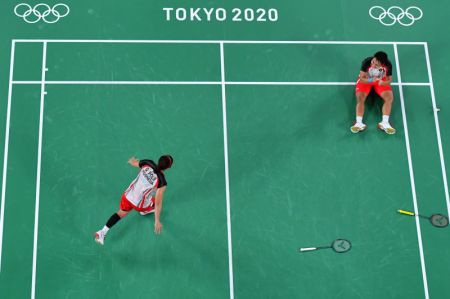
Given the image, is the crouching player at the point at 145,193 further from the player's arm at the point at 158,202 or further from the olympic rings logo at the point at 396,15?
the olympic rings logo at the point at 396,15

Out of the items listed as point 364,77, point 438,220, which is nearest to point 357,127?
point 364,77

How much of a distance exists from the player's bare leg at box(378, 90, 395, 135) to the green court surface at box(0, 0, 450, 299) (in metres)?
0.18

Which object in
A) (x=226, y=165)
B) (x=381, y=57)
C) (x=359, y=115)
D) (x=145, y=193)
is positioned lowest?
(x=145, y=193)

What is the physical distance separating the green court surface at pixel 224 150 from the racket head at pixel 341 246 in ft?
0.47

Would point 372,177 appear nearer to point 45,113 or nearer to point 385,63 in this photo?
point 385,63

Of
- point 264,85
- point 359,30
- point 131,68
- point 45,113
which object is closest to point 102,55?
point 131,68

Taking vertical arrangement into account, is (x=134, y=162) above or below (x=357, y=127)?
below

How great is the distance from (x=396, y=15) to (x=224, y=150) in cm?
473

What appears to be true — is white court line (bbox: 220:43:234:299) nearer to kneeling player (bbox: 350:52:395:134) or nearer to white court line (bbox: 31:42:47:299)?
kneeling player (bbox: 350:52:395:134)

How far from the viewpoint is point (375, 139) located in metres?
13.6

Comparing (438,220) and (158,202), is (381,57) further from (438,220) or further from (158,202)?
(158,202)

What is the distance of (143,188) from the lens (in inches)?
468

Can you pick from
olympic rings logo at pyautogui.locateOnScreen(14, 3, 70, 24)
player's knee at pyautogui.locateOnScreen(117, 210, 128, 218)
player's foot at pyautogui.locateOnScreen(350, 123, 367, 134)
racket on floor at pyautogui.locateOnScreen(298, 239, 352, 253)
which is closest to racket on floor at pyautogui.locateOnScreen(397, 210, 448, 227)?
racket on floor at pyautogui.locateOnScreen(298, 239, 352, 253)

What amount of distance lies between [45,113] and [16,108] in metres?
0.53
